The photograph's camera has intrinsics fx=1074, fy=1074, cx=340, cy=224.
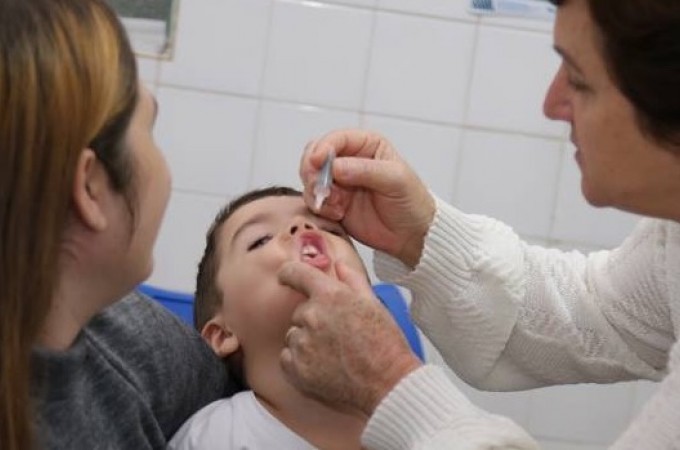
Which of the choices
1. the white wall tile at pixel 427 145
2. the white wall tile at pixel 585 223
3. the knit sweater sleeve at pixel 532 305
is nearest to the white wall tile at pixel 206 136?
the white wall tile at pixel 427 145

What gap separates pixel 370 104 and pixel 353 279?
0.93m

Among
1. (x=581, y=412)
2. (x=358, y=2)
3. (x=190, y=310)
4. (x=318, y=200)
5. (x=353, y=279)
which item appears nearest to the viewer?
(x=353, y=279)

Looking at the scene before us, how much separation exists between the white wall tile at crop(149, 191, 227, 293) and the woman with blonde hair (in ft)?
3.13

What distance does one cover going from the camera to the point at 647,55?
1.02m

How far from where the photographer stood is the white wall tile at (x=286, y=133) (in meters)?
2.16

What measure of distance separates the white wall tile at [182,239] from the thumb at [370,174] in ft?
2.76

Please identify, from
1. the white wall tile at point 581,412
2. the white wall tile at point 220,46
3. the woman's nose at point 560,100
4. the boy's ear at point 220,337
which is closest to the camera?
the woman's nose at point 560,100

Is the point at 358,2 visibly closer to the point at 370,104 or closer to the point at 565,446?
the point at 370,104

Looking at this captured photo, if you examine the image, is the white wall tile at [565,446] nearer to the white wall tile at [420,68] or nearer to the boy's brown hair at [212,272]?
the white wall tile at [420,68]

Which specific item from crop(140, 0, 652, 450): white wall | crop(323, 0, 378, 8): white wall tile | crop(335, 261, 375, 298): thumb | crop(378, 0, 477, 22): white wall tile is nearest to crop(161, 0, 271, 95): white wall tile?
crop(140, 0, 652, 450): white wall

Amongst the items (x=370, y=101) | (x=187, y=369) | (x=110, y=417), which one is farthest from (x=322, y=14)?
(x=110, y=417)

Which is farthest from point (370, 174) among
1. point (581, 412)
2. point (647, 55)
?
point (581, 412)

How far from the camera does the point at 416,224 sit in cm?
143

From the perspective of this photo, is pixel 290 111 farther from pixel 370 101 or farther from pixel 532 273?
pixel 532 273
